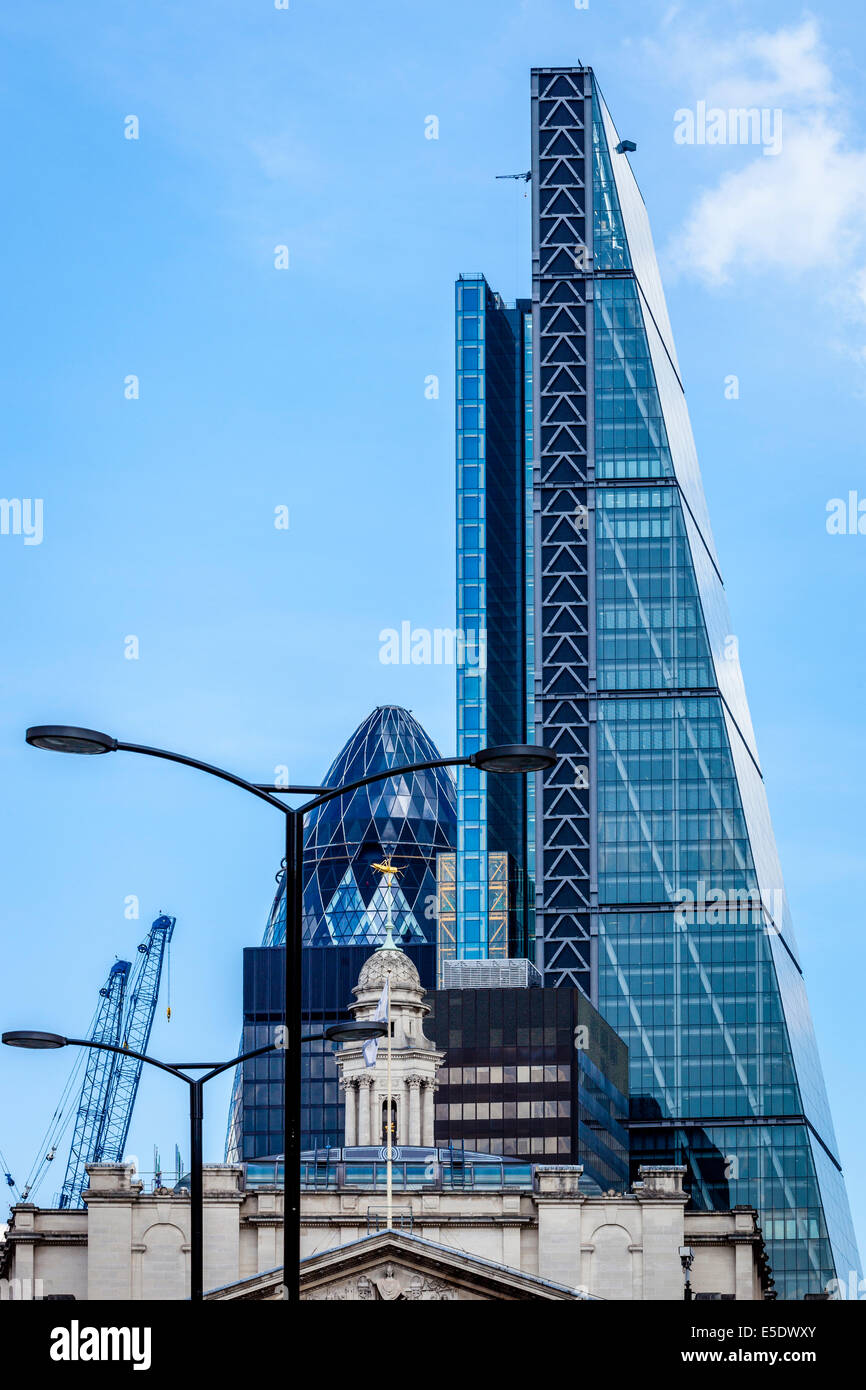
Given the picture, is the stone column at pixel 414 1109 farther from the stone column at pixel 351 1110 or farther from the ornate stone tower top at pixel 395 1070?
the stone column at pixel 351 1110

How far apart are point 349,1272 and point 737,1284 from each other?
35.4 meters

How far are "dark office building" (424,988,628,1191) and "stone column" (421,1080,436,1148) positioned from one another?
23.2 metres

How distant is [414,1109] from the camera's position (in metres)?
164

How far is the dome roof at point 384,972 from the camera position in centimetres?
16800

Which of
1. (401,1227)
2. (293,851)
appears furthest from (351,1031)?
(401,1227)

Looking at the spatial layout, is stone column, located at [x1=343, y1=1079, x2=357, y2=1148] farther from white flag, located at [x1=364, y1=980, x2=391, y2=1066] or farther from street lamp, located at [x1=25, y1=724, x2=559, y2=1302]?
street lamp, located at [x1=25, y1=724, x2=559, y2=1302]

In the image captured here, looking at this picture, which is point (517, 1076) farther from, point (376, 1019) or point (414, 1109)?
point (376, 1019)

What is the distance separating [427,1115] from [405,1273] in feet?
164

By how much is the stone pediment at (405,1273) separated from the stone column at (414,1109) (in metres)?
44.1

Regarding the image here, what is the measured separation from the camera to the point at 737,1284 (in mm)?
143250

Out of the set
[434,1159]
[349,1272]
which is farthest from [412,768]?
[434,1159]

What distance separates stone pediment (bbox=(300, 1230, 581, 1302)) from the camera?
115 m
